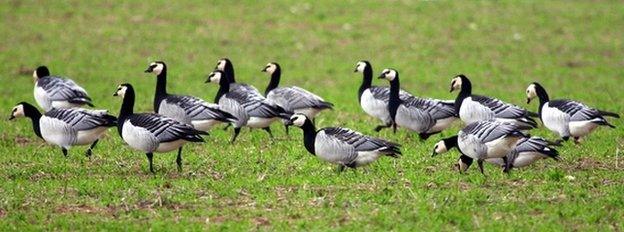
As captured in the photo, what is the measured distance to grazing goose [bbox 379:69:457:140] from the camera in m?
18.5

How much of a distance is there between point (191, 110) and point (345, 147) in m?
3.77

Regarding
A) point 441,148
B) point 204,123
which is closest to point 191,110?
point 204,123

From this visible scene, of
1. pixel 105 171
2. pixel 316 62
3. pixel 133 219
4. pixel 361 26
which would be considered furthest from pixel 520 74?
pixel 133 219

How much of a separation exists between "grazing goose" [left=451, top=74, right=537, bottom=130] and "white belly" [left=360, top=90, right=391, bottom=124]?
1473 millimetres

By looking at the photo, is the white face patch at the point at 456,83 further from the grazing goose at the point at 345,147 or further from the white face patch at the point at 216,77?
the grazing goose at the point at 345,147

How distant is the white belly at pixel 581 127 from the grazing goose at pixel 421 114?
2.09 m

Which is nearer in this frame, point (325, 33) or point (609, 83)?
point (609, 83)

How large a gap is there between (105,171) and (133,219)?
132 inches

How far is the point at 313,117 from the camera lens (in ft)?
66.9

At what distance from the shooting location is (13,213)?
12.7 m

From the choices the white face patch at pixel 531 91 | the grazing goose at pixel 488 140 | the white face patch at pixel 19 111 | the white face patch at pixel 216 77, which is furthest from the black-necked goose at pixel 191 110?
the white face patch at pixel 531 91

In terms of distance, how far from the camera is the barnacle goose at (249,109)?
1847cm

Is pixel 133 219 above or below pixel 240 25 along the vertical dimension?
above

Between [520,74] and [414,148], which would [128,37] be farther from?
[414,148]
